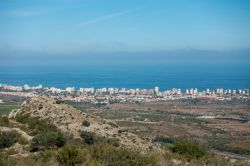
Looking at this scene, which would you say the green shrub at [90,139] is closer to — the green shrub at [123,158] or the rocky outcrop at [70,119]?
the rocky outcrop at [70,119]

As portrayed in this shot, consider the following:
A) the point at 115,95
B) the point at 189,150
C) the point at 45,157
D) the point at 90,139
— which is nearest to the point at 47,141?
the point at 90,139

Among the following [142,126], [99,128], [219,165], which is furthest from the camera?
[142,126]

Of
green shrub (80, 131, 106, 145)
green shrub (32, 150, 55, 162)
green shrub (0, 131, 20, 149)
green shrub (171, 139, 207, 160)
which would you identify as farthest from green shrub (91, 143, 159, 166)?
green shrub (0, 131, 20, 149)

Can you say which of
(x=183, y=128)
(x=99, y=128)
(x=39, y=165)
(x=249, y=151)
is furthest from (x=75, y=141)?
(x=183, y=128)

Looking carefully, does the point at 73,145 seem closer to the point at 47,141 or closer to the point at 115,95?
the point at 47,141

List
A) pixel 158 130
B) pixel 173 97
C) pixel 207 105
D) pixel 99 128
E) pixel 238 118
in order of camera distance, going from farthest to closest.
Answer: pixel 173 97 < pixel 207 105 < pixel 238 118 < pixel 158 130 < pixel 99 128

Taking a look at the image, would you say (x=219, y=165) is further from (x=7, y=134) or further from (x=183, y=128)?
(x=183, y=128)

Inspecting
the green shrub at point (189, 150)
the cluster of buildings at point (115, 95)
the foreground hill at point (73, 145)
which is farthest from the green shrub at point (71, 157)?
the cluster of buildings at point (115, 95)
